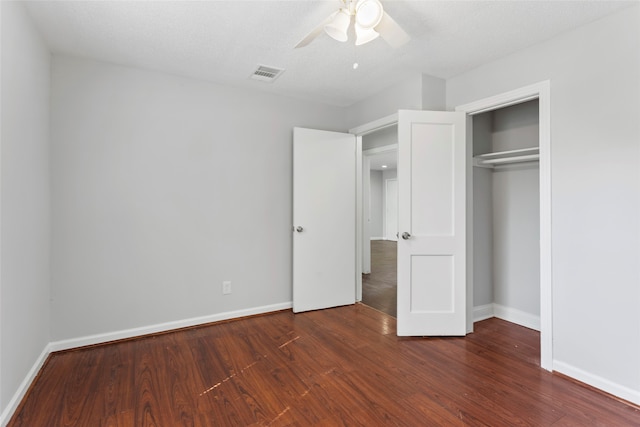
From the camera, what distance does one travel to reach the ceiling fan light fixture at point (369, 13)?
1701mm

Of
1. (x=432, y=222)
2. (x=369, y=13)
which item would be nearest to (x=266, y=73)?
(x=369, y=13)

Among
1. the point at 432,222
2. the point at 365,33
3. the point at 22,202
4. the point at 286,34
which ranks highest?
the point at 286,34

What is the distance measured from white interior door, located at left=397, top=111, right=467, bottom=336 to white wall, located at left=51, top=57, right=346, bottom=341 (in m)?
1.39

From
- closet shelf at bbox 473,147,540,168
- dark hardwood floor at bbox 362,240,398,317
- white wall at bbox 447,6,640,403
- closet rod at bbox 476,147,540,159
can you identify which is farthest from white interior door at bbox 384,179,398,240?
white wall at bbox 447,6,640,403

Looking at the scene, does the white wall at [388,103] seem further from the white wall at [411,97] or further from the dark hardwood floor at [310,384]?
the dark hardwood floor at [310,384]

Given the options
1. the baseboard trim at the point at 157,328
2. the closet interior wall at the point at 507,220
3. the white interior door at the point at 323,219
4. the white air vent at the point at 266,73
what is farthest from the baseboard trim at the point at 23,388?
the closet interior wall at the point at 507,220

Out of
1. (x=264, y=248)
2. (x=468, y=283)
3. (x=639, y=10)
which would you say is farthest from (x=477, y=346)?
(x=639, y=10)

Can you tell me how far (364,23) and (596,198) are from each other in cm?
191

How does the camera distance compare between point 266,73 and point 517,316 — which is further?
point 517,316

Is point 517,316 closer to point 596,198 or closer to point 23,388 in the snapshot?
point 596,198

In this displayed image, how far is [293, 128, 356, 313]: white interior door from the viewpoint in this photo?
358cm

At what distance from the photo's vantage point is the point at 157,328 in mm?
2973

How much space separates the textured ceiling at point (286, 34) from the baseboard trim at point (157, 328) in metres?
2.39

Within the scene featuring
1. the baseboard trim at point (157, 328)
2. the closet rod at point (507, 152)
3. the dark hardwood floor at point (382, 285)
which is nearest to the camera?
the baseboard trim at point (157, 328)
